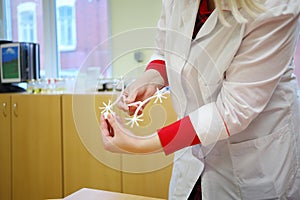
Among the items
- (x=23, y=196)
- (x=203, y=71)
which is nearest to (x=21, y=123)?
(x=23, y=196)

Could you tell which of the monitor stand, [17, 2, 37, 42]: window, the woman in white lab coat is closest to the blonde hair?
the woman in white lab coat

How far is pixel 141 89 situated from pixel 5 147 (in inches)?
83.7

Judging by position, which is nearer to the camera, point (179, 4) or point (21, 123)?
point (179, 4)

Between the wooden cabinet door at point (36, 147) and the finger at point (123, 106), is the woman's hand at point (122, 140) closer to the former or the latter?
the finger at point (123, 106)

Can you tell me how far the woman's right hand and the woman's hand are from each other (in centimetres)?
6

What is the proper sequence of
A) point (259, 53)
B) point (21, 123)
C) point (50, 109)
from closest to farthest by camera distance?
point (259, 53)
point (50, 109)
point (21, 123)

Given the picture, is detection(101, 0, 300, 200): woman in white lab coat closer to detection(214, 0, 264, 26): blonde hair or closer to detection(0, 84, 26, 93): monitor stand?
detection(214, 0, 264, 26): blonde hair

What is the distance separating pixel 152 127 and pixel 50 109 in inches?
68.6

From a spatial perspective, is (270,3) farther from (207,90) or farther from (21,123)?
(21,123)

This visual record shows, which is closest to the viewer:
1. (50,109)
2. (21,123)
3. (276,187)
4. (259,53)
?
(259,53)

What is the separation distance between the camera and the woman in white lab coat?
2.03ft

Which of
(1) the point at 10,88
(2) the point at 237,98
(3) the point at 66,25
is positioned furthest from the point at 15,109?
(2) the point at 237,98

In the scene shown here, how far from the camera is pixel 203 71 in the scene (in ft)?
2.23

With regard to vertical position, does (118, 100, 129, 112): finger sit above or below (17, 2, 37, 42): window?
below
